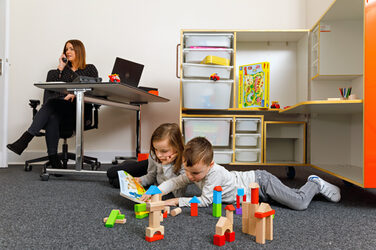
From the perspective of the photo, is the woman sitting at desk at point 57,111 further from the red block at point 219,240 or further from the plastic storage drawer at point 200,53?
the red block at point 219,240

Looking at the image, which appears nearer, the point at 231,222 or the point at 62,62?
the point at 231,222

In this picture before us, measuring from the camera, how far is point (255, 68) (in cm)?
230

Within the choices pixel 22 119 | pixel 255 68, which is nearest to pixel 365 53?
pixel 255 68

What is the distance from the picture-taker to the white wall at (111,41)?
2822mm

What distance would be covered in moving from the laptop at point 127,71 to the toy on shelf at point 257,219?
1575 mm

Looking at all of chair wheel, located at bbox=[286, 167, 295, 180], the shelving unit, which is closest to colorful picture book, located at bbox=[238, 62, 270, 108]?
the shelving unit

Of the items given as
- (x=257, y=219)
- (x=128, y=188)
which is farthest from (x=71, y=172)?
(x=257, y=219)

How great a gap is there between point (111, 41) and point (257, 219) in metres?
2.48

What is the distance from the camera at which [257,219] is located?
2.77 ft

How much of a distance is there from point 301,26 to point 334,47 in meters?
0.93

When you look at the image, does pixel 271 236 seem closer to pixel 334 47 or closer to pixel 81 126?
pixel 81 126

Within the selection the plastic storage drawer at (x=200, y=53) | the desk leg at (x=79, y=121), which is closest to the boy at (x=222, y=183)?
the desk leg at (x=79, y=121)

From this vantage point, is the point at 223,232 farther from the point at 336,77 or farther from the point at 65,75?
the point at 65,75

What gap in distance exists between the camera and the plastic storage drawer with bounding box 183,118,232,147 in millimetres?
2125
